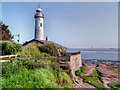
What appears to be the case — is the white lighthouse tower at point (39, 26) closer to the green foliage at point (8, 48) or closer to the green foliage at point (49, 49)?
the green foliage at point (49, 49)

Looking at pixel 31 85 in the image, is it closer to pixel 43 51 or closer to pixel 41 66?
pixel 41 66

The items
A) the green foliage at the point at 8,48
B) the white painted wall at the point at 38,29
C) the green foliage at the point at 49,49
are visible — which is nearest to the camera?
the green foliage at the point at 8,48

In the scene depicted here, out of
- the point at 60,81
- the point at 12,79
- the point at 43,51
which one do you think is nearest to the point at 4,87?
the point at 12,79

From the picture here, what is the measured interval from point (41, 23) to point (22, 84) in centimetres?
2492

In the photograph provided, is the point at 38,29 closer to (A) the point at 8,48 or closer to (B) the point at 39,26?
(B) the point at 39,26

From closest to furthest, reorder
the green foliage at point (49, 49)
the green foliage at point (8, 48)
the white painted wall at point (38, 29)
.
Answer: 1. the green foliage at point (8, 48)
2. the green foliage at point (49, 49)
3. the white painted wall at point (38, 29)

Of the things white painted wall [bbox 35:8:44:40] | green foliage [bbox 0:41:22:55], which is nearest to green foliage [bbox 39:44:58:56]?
green foliage [bbox 0:41:22:55]

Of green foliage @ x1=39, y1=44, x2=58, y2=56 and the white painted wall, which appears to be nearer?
green foliage @ x1=39, y1=44, x2=58, y2=56

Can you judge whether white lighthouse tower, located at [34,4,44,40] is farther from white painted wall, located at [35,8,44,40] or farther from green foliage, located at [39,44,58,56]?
green foliage, located at [39,44,58,56]

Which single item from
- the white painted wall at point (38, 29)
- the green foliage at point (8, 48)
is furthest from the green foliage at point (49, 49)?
the white painted wall at point (38, 29)

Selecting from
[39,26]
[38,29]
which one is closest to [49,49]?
[38,29]

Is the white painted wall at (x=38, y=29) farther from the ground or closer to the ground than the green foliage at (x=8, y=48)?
farther from the ground

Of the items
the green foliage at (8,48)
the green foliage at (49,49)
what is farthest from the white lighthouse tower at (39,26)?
the green foliage at (8,48)

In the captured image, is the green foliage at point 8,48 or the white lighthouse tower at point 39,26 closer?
the green foliage at point 8,48
